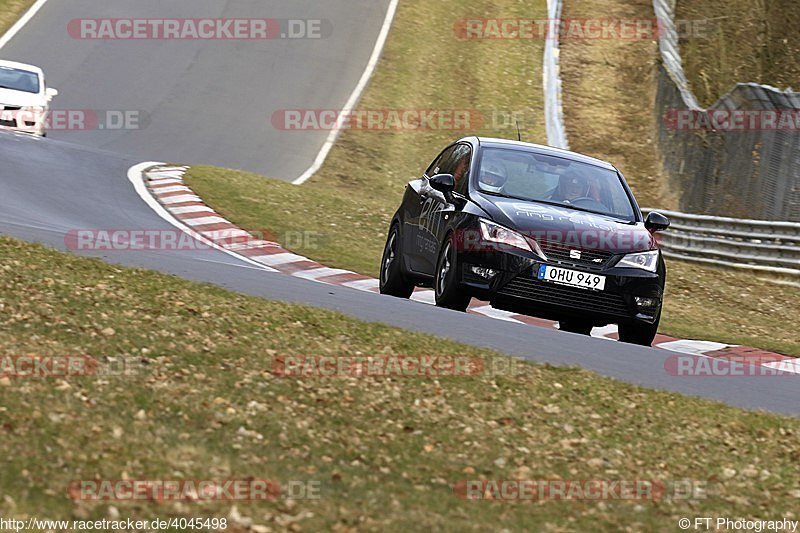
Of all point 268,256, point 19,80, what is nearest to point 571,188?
point 268,256

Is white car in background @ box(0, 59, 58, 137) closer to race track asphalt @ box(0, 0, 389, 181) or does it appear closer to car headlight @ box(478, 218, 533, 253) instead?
race track asphalt @ box(0, 0, 389, 181)

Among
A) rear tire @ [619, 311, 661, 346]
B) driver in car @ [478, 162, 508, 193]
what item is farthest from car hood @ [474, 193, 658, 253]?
rear tire @ [619, 311, 661, 346]

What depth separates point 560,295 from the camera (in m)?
11.6

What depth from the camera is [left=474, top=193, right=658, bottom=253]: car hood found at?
38.3 feet

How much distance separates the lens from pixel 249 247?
1797cm

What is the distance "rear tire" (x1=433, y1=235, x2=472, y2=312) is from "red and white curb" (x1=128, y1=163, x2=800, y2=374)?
3.96 ft

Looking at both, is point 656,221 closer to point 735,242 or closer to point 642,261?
point 642,261

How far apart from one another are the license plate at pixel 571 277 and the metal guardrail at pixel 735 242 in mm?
9229

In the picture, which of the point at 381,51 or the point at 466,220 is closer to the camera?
the point at 466,220

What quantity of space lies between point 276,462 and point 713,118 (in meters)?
18.6

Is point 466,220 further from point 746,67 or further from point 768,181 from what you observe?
point 746,67

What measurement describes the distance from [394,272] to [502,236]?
8.80ft

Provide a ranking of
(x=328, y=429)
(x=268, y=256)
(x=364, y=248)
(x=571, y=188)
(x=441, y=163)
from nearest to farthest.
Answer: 1. (x=328, y=429)
2. (x=571, y=188)
3. (x=441, y=163)
4. (x=268, y=256)
5. (x=364, y=248)

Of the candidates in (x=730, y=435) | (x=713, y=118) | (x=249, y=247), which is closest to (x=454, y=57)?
(x=713, y=118)
